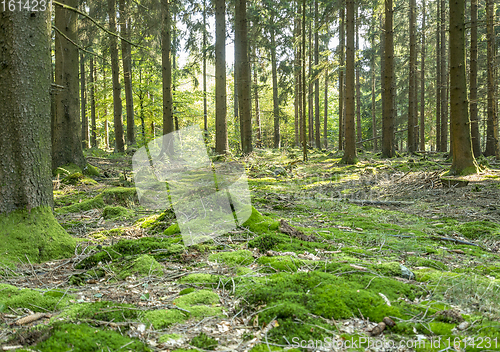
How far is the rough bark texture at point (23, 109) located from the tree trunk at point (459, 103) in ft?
29.6

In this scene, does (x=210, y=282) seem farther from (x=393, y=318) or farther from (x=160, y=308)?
(x=393, y=318)

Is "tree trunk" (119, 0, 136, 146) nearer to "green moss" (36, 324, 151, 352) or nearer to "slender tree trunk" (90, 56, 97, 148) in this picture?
"slender tree trunk" (90, 56, 97, 148)

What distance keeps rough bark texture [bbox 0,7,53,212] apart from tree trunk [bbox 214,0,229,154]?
8268mm

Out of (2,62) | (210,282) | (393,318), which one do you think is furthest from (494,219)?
(2,62)

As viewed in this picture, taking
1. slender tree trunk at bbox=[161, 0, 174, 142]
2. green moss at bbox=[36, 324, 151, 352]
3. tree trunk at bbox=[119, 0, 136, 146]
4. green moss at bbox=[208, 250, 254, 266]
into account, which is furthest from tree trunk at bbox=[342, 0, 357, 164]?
green moss at bbox=[36, 324, 151, 352]

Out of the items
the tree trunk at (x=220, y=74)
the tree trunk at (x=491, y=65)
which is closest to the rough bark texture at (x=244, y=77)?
the tree trunk at (x=220, y=74)

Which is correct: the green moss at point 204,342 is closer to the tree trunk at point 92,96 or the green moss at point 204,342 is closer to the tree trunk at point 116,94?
the tree trunk at point 116,94

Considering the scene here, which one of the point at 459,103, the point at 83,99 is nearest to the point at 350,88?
the point at 459,103

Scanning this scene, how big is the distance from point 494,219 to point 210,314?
5041 mm

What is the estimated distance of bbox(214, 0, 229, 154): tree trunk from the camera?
1119cm

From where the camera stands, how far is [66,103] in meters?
8.38

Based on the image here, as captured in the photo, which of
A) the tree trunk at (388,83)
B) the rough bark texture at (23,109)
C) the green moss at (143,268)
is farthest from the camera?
the tree trunk at (388,83)

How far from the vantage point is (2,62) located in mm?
3234

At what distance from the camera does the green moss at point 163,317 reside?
1999mm
